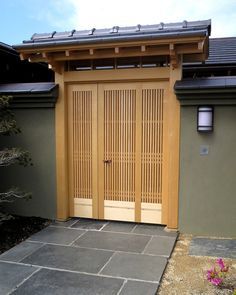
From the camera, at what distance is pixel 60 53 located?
18.5 feet

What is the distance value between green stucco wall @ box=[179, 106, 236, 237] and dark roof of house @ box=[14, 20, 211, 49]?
3.85 ft

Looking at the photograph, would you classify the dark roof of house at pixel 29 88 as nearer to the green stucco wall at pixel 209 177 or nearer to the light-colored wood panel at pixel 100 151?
the light-colored wood panel at pixel 100 151

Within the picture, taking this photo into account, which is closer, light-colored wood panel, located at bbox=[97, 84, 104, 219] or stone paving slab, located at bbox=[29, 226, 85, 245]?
stone paving slab, located at bbox=[29, 226, 85, 245]

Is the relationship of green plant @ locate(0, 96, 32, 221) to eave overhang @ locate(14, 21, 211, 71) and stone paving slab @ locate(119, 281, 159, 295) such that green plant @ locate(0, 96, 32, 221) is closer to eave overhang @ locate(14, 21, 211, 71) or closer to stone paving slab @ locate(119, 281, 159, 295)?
eave overhang @ locate(14, 21, 211, 71)

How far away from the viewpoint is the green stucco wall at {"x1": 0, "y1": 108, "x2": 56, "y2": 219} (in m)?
6.10

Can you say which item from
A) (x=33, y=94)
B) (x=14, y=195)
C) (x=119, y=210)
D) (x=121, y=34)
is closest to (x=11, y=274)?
(x=14, y=195)

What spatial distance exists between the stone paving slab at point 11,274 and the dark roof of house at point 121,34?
3306mm

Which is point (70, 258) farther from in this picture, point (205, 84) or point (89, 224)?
point (205, 84)

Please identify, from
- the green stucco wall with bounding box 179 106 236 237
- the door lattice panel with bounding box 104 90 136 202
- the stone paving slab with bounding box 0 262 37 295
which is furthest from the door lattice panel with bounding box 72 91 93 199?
the stone paving slab with bounding box 0 262 37 295

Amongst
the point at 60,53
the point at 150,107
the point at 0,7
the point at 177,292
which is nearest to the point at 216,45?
the point at 150,107

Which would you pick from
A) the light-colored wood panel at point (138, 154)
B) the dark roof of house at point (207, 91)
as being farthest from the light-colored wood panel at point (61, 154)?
the dark roof of house at point (207, 91)

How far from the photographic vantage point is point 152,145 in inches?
225

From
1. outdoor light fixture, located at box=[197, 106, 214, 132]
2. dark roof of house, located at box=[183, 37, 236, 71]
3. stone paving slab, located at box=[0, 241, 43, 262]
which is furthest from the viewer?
dark roof of house, located at box=[183, 37, 236, 71]

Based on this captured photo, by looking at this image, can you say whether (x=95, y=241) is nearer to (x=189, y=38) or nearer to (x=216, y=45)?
(x=189, y=38)
